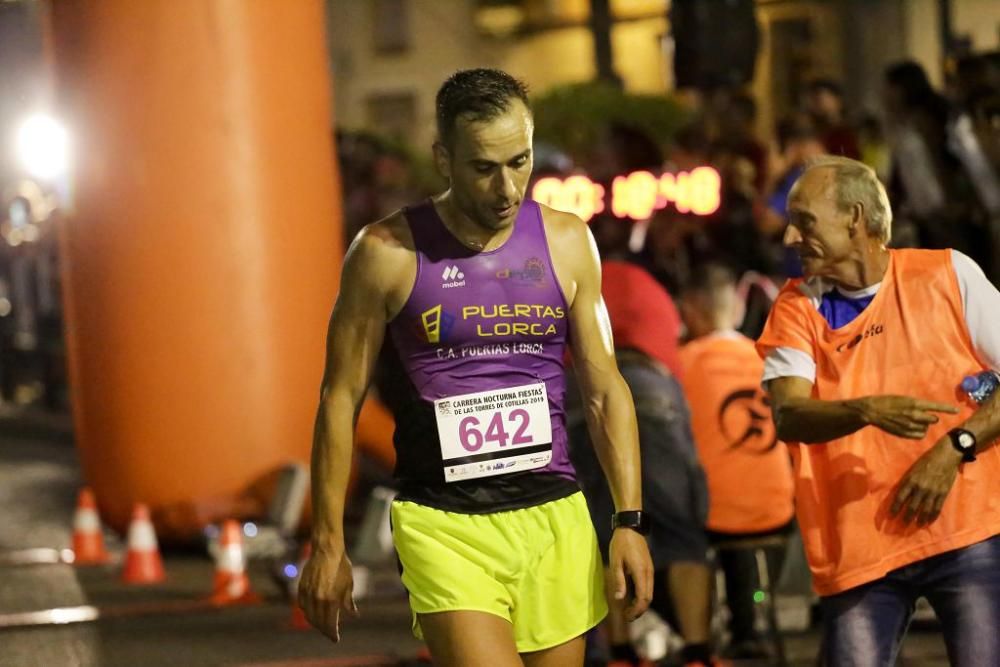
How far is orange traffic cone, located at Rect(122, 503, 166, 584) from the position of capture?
12.2 m

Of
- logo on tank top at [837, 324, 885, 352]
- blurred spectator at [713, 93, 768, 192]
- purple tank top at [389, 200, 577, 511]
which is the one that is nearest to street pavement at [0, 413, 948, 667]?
logo on tank top at [837, 324, 885, 352]

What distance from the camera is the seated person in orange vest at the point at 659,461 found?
8117mm

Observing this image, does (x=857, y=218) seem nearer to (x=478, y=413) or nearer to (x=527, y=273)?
(x=527, y=273)

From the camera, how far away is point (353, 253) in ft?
17.6

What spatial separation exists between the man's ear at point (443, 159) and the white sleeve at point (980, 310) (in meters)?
1.36

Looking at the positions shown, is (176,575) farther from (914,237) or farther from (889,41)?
(889,41)

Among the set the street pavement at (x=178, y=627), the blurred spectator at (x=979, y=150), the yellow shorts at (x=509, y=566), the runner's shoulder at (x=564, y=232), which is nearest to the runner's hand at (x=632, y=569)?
the yellow shorts at (x=509, y=566)

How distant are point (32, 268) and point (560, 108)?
278 inches

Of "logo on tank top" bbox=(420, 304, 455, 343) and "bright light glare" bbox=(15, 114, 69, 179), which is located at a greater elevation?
"bright light glare" bbox=(15, 114, 69, 179)

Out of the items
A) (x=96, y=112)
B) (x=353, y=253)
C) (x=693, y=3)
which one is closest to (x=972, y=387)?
(x=353, y=253)

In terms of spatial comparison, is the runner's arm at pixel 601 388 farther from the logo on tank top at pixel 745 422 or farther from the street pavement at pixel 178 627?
the street pavement at pixel 178 627

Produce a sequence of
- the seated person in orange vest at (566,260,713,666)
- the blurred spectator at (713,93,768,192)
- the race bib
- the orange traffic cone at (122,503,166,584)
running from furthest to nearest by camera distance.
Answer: the blurred spectator at (713,93,768,192) → the orange traffic cone at (122,503,166,584) → the seated person in orange vest at (566,260,713,666) → the race bib

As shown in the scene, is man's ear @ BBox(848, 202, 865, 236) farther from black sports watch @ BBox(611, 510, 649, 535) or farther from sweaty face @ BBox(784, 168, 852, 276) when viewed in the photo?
black sports watch @ BBox(611, 510, 649, 535)

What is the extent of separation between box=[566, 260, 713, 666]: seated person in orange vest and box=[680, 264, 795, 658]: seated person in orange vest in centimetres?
67
